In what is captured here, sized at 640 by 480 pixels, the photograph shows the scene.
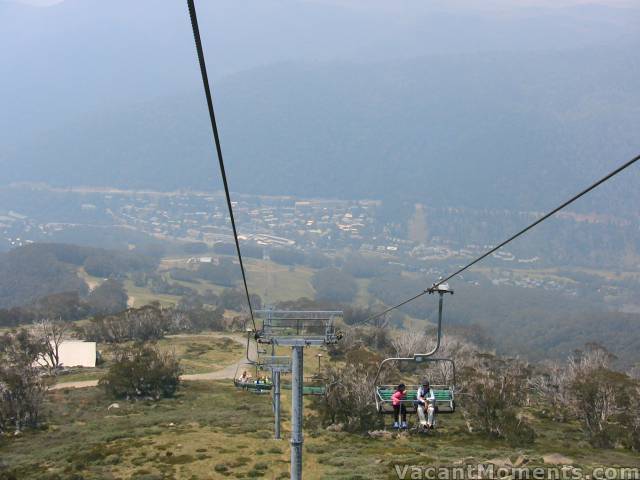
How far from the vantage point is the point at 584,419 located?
6044cm

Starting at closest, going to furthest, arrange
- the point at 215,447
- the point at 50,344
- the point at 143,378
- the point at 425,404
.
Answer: the point at 425,404 → the point at 215,447 → the point at 143,378 → the point at 50,344

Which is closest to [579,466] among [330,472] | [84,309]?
[330,472]

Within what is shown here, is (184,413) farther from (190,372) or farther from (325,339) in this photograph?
(325,339)

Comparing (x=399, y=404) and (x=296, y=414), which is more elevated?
(x=296, y=414)

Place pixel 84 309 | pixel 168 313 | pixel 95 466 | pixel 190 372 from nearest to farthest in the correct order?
pixel 95 466, pixel 190 372, pixel 168 313, pixel 84 309

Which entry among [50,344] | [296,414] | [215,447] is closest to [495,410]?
[215,447]

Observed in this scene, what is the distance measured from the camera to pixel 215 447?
43500 millimetres

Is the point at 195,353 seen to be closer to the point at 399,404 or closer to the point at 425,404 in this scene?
the point at 399,404

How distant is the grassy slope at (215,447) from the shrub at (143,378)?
2247 millimetres

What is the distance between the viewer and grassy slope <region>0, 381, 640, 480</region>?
38938 millimetres

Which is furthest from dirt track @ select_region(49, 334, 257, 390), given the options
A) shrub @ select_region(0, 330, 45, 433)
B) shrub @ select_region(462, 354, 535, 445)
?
shrub @ select_region(462, 354, 535, 445)

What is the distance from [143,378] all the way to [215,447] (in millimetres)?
27610

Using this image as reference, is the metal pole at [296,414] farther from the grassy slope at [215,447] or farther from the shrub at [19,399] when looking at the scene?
the shrub at [19,399]

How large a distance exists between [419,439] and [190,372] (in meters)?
44.2
